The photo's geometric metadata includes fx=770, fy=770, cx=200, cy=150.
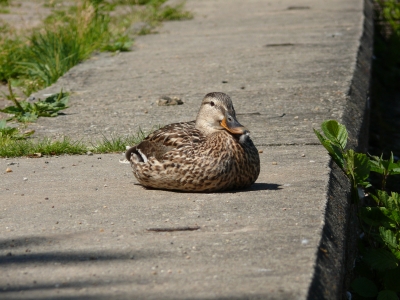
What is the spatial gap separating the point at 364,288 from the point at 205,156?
48.9 inches

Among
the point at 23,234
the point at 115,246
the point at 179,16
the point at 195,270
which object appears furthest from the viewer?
the point at 179,16

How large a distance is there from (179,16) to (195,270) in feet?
31.0

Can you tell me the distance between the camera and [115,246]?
3885mm

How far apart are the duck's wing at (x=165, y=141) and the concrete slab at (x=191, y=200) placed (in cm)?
25

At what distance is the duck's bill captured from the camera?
4.77m

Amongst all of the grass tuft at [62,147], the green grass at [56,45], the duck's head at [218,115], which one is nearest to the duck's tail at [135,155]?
the duck's head at [218,115]

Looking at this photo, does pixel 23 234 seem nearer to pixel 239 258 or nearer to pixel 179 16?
pixel 239 258

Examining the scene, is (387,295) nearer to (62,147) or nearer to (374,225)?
(374,225)

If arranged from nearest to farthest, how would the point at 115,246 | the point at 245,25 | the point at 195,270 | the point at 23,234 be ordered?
1. the point at 195,270
2. the point at 115,246
3. the point at 23,234
4. the point at 245,25

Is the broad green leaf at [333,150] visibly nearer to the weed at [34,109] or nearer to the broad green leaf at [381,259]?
the broad green leaf at [381,259]

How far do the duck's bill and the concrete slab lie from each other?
0.39 metres

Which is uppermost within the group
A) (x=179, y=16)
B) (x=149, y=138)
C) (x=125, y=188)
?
(x=149, y=138)

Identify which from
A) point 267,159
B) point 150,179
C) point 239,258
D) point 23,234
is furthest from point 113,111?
point 239,258

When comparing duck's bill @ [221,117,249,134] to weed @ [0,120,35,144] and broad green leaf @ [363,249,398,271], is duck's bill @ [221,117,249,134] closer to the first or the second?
broad green leaf @ [363,249,398,271]
